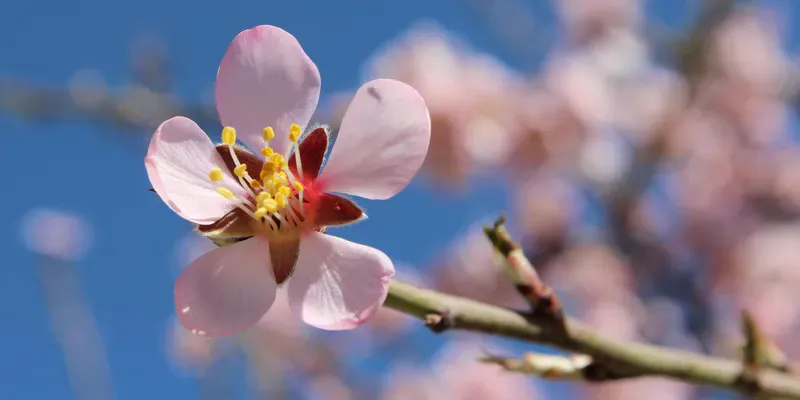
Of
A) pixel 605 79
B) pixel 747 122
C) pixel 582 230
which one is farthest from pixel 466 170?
pixel 747 122

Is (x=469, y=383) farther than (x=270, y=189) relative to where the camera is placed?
Yes

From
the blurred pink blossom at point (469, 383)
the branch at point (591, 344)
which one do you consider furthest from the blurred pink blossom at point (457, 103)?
the branch at point (591, 344)

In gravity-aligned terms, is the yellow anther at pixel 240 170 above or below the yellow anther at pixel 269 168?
below

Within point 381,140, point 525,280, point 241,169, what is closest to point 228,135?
point 241,169

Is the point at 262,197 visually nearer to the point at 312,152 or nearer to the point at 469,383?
the point at 312,152

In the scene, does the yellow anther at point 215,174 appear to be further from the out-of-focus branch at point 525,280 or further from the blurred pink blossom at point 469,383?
the blurred pink blossom at point 469,383

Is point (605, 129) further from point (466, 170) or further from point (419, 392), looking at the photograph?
point (419, 392)

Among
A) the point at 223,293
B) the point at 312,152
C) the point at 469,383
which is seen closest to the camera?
the point at 223,293
